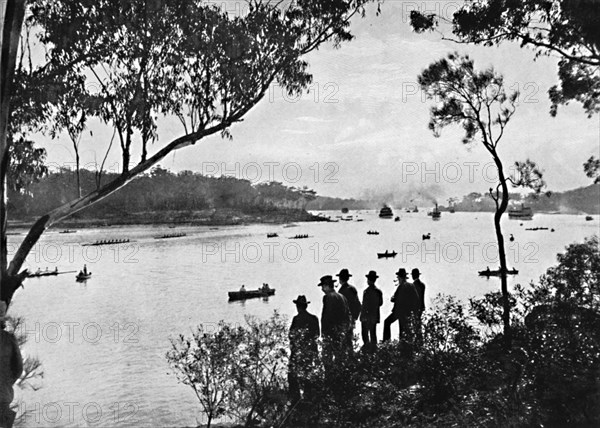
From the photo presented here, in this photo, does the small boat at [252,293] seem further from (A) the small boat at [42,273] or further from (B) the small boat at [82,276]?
(A) the small boat at [42,273]

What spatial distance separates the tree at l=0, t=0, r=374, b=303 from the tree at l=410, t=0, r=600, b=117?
2.47 ft

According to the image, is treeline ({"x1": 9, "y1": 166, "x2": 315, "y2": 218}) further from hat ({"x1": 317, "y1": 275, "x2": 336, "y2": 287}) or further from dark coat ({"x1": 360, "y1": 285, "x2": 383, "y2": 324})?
dark coat ({"x1": 360, "y1": 285, "x2": 383, "y2": 324})

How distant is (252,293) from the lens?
2.85 m

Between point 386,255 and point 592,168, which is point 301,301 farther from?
point 592,168

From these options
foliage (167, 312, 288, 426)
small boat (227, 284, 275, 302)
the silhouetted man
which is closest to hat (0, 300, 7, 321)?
foliage (167, 312, 288, 426)

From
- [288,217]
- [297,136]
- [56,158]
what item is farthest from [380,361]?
[56,158]

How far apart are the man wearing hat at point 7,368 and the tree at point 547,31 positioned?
3043 millimetres

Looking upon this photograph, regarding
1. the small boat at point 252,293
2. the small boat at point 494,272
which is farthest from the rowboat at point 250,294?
the small boat at point 494,272

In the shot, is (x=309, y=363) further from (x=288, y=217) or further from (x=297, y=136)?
(x=297, y=136)

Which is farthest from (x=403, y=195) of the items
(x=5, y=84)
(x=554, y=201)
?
(x=5, y=84)

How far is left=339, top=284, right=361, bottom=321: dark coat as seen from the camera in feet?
9.29

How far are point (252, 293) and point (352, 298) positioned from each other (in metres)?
0.64

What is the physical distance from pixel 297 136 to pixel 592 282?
2194mm

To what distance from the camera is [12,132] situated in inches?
95.6
